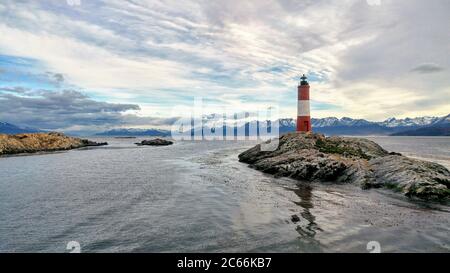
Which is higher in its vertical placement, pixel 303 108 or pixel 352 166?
pixel 303 108

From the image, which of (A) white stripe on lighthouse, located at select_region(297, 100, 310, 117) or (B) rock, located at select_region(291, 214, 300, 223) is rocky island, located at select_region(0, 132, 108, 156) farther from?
(B) rock, located at select_region(291, 214, 300, 223)

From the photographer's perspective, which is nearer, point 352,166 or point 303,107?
point 352,166

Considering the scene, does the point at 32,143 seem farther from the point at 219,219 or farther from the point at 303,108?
the point at 219,219

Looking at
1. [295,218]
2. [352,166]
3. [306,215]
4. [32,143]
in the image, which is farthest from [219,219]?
[32,143]

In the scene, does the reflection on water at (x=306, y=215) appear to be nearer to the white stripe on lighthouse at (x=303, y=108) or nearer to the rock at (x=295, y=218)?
the rock at (x=295, y=218)

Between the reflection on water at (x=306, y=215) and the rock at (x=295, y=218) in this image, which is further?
the rock at (x=295, y=218)

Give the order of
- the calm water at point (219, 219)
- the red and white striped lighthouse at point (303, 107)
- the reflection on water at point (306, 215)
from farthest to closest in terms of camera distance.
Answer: the red and white striped lighthouse at point (303, 107), the reflection on water at point (306, 215), the calm water at point (219, 219)

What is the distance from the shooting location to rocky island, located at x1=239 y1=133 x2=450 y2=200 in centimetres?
2130

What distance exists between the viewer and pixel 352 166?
27.9 metres

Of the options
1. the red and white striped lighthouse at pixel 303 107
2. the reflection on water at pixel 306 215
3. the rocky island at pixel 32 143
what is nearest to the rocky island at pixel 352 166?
the reflection on water at pixel 306 215

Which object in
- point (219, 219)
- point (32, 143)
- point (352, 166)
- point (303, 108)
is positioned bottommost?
point (219, 219)

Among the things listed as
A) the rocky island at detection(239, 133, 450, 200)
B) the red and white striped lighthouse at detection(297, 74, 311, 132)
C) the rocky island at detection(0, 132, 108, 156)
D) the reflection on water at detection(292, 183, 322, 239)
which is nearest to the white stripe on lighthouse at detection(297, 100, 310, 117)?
the red and white striped lighthouse at detection(297, 74, 311, 132)

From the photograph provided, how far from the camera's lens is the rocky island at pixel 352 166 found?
69.9ft
